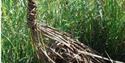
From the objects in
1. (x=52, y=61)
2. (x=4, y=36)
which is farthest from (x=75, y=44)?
(x=4, y=36)

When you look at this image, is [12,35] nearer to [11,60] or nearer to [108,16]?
[11,60]

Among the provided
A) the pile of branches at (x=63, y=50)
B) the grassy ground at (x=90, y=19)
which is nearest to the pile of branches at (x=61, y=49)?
the pile of branches at (x=63, y=50)

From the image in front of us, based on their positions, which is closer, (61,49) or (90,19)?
(61,49)

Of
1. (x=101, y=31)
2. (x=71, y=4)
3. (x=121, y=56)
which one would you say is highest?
(x=71, y=4)

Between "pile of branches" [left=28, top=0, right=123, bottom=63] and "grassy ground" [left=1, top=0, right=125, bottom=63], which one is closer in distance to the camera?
"pile of branches" [left=28, top=0, right=123, bottom=63]

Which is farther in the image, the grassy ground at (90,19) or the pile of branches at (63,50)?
the grassy ground at (90,19)

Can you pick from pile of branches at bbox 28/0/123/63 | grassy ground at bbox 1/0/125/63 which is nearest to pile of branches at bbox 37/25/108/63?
pile of branches at bbox 28/0/123/63

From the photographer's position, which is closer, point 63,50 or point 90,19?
point 63,50

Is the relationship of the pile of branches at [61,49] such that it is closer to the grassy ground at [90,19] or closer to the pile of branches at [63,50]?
the pile of branches at [63,50]

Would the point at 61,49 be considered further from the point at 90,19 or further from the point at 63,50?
the point at 90,19

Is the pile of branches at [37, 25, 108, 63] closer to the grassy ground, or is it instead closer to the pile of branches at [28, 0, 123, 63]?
the pile of branches at [28, 0, 123, 63]

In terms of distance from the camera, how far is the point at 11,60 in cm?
177

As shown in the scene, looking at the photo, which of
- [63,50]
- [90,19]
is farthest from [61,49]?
[90,19]

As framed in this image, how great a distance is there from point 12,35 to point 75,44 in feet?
0.96
